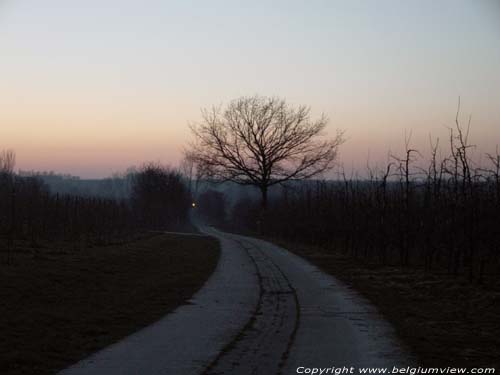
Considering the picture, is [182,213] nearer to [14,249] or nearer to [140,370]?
[14,249]

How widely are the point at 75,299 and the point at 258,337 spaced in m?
5.52

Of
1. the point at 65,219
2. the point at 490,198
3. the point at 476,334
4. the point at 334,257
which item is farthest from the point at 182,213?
the point at 476,334

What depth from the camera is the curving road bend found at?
735 centimetres

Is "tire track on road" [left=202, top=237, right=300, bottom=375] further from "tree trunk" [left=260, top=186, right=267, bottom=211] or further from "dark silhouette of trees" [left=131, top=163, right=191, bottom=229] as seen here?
"dark silhouette of trees" [left=131, top=163, right=191, bottom=229]

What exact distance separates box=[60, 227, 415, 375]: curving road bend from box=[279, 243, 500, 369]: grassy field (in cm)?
44

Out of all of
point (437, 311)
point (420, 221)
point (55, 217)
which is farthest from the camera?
point (55, 217)

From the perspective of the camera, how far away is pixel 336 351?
8.17 m

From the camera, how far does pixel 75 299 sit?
1305cm

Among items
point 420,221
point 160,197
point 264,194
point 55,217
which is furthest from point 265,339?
point 160,197

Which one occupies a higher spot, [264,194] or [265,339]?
[264,194]

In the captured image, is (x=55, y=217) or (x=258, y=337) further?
(x=55, y=217)

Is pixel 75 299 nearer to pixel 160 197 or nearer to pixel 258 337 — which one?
pixel 258 337

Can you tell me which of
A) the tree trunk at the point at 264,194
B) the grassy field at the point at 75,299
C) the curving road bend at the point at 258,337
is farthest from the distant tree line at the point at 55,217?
the tree trunk at the point at 264,194

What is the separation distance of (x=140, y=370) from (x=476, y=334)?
5646 millimetres
